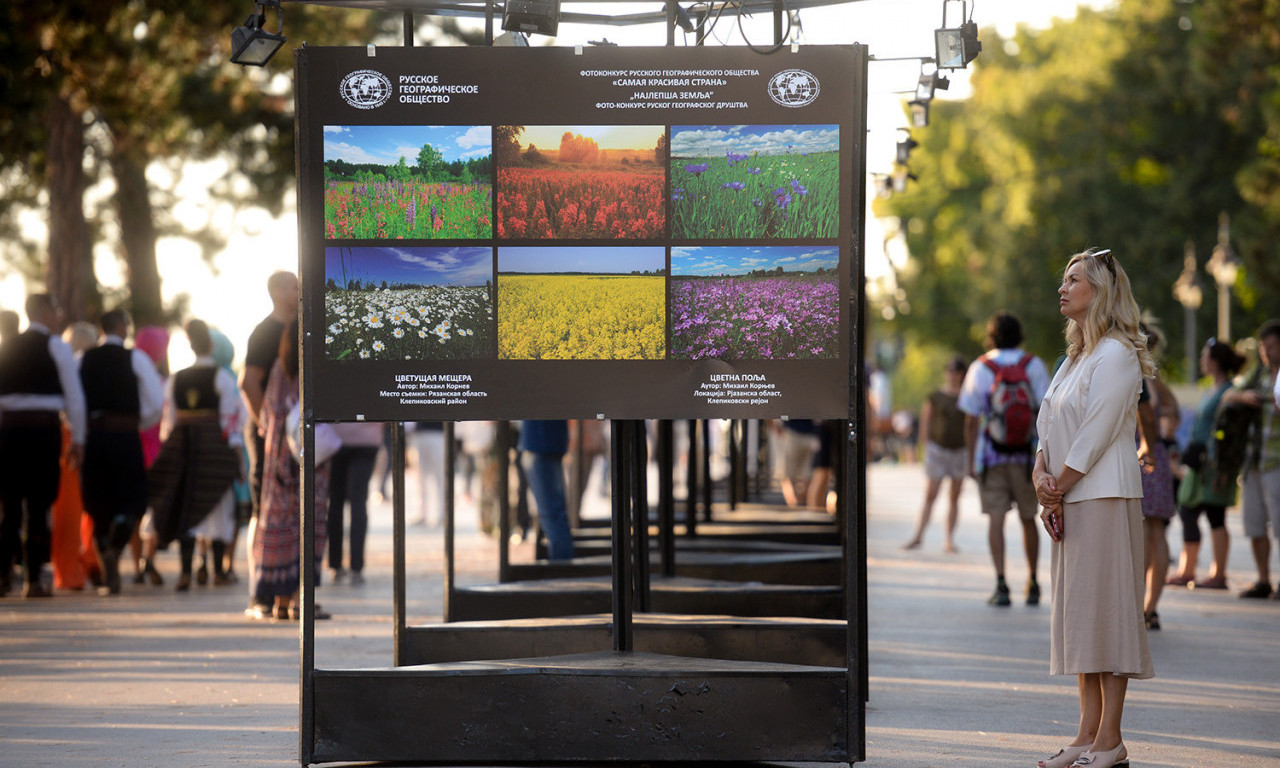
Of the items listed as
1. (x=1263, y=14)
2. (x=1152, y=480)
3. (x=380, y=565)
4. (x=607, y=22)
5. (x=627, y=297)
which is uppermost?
(x=1263, y=14)

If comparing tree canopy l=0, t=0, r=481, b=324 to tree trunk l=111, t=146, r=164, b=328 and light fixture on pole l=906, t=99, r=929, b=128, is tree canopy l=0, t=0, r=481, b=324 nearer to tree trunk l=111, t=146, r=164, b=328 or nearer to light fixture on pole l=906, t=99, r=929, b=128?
tree trunk l=111, t=146, r=164, b=328

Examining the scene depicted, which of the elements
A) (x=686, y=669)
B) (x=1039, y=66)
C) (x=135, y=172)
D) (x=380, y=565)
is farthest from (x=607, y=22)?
(x=1039, y=66)

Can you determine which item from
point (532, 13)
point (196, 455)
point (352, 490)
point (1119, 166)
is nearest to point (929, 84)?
point (532, 13)

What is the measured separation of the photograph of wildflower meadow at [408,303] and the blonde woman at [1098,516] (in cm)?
213

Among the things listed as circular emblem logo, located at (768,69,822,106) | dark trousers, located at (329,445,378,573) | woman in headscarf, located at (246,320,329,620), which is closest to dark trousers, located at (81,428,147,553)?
dark trousers, located at (329,445,378,573)

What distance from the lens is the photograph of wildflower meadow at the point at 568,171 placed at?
6.10m

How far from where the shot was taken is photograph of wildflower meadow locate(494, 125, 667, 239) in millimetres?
6098

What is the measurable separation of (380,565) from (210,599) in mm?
3132

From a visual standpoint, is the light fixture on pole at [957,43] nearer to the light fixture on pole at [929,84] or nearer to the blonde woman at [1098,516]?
the light fixture on pole at [929,84]

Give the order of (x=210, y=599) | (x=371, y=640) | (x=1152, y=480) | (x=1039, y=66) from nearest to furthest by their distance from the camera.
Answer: (x=371, y=640) < (x=1152, y=480) < (x=210, y=599) < (x=1039, y=66)

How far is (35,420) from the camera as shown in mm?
12602

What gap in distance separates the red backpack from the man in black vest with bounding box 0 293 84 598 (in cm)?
642

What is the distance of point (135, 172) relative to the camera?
23562mm

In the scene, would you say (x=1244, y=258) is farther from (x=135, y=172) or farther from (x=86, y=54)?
(x=86, y=54)
